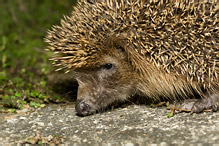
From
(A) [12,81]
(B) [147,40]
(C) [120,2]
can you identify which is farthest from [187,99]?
(A) [12,81]

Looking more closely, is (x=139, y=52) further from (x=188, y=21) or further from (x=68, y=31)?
(x=68, y=31)

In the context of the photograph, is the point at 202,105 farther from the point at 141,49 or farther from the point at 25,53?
the point at 25,53

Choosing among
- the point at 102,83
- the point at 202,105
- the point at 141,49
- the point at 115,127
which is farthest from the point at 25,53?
the point at 202,105

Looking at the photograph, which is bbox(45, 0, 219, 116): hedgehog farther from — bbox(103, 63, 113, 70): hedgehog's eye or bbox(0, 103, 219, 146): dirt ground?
bbox(0, 103, 219, 146): dirt ground

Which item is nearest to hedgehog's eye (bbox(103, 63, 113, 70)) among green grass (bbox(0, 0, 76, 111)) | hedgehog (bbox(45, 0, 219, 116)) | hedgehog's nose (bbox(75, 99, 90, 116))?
hedgehog (bbox(45, 0, 219, 116))

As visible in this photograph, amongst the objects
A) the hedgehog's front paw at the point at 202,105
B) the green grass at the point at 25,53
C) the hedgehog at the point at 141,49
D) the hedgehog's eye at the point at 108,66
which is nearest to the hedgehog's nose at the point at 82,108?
the hedgehog at the point at 141,49

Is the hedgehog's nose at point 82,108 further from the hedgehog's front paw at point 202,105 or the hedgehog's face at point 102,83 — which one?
the hedgehog's front paw at point 202,105
